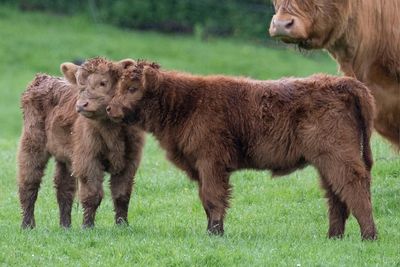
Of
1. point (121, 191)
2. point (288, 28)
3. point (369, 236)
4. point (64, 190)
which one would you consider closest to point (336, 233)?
point (369, 236)

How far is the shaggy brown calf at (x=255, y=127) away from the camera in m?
9.24

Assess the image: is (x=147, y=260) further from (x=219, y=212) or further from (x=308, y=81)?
(x=308, y=81)

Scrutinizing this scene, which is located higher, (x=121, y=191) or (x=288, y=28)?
(x=288, y=28)

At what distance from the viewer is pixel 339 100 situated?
9344mm

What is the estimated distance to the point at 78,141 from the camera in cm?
1020

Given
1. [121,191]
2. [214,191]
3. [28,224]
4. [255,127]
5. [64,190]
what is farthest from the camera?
[64,190]

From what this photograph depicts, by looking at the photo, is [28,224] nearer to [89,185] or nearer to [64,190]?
[64,190]

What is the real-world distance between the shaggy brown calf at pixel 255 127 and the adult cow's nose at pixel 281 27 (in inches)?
17.0

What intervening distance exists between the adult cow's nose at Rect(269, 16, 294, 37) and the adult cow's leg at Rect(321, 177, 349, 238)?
1393 mm

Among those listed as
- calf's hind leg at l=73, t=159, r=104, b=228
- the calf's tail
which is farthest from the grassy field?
the calf's tail

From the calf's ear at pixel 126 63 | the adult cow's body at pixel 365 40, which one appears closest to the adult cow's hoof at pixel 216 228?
the calf's ear at pixel 126 63

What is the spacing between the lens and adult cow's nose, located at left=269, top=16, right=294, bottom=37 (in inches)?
384

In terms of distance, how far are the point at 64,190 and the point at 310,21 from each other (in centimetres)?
296

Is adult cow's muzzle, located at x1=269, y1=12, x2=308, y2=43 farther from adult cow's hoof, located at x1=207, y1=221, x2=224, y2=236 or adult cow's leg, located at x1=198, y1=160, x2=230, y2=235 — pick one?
adult cow's hoof, located at x1=207, y1=221, x2=224, y2=236
